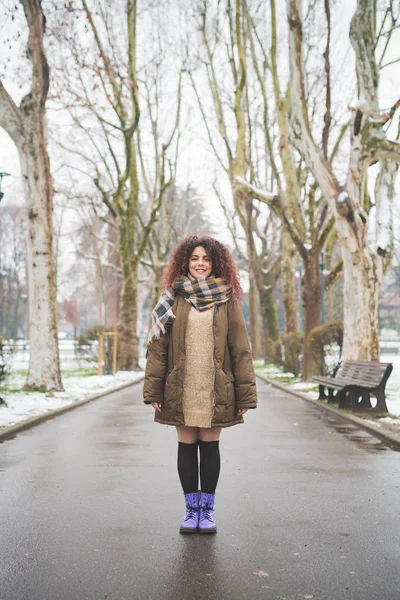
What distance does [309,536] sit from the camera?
4602mm

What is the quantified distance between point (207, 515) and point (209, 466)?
318 millimetres

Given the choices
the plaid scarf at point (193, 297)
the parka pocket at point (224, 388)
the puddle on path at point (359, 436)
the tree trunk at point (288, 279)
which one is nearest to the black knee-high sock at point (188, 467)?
the parka pocket at point (224, 388)

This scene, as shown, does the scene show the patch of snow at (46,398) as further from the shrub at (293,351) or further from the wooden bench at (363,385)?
the shrub at (293,351)

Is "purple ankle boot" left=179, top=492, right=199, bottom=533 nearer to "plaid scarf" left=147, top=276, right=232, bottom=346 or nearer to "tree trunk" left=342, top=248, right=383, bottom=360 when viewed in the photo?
"plaid scarf" left=147, top=276, right=232, bottom=346

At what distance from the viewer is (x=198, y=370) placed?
15.2 feet

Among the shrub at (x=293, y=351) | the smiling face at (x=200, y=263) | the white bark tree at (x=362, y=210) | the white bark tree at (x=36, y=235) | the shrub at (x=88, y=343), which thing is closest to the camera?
the smiling face at (x=200, y=263)

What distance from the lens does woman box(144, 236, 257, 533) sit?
4590mm

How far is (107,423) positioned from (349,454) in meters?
4.50

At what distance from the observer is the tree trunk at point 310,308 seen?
19.9 m

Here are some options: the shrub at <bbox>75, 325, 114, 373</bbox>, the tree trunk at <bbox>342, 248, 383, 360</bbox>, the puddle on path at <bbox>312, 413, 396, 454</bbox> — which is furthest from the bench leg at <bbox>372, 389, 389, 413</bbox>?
the shrub at <bbox>75, 325, 114, 373</bbox>

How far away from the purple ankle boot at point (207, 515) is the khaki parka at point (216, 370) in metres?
0.51

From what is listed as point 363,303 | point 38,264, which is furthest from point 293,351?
point 38,264

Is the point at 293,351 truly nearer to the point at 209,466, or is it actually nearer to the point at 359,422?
the point at 359,422

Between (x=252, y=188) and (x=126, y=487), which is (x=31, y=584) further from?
(x=252, y=188)
